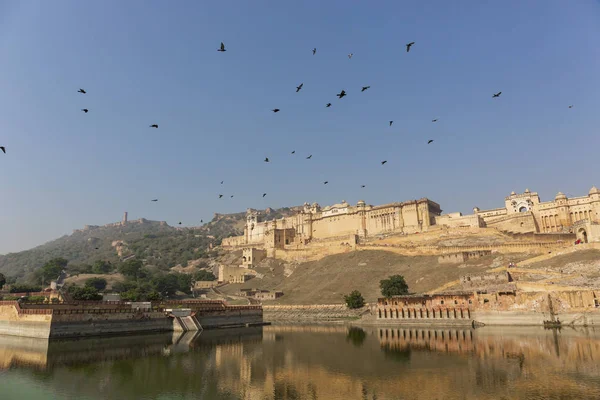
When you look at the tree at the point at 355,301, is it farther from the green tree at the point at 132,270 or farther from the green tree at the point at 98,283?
the green tree at the point at 132,270

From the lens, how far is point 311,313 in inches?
2253

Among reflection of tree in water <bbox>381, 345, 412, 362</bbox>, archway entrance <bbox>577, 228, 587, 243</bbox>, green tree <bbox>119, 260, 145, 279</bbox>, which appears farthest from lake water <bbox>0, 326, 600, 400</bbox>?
green tree <bbox>119, 260, 145, 279</bbox>

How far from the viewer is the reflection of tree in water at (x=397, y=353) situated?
82.9ft

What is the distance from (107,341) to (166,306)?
14211mm

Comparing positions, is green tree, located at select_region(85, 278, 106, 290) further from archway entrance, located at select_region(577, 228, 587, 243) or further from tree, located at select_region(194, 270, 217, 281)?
archway entrance, located at select_region(577, 228, 587, 243)

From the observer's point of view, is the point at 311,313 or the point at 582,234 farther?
the point at 582,234

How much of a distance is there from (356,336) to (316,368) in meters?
16.0

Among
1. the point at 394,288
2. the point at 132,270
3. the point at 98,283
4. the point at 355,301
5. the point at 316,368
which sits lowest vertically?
the point at 316,368

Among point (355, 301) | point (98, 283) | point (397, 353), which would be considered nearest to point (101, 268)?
point (98, 283)

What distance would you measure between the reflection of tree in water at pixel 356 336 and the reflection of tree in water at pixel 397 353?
120 inches

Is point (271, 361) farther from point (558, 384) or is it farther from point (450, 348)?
point (558, 384)

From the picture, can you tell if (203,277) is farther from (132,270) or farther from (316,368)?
(316,368)

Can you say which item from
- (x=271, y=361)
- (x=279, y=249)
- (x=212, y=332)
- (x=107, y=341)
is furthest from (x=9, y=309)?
(x=279, y=249)

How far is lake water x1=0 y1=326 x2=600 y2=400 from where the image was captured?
1773 centimetres
